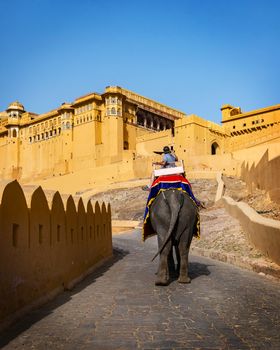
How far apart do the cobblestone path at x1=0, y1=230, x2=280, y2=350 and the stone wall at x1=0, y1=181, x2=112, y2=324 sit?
0.24 metres

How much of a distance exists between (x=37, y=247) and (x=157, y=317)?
6.55 feet

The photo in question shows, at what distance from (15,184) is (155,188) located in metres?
2.85

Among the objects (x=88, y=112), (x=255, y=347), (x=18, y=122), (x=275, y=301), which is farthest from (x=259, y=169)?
(x=18, y=122)

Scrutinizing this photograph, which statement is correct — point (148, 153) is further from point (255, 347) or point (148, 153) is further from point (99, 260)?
point (255, 347)

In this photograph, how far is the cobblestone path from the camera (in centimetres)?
388

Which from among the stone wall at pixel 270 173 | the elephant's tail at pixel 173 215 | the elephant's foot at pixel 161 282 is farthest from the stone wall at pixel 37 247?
the stone wall at pixel 270 173

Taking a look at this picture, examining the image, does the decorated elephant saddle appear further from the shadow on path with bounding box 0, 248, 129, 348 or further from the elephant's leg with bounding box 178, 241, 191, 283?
the shadow on path with bounding box 0, 248, 129, 348

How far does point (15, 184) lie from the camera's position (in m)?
5.29

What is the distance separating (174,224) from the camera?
23.0ft

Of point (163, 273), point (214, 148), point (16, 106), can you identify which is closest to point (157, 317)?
point (163, 273)

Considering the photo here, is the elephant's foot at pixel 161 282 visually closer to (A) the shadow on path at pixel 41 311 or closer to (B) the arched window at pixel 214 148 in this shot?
(A) the shadow on path at pixel 41 311

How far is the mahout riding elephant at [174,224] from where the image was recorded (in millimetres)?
6993

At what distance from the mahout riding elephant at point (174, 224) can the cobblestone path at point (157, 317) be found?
1.25 feet

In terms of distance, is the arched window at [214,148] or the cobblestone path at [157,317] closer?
the cobblestone path at [157,317]
